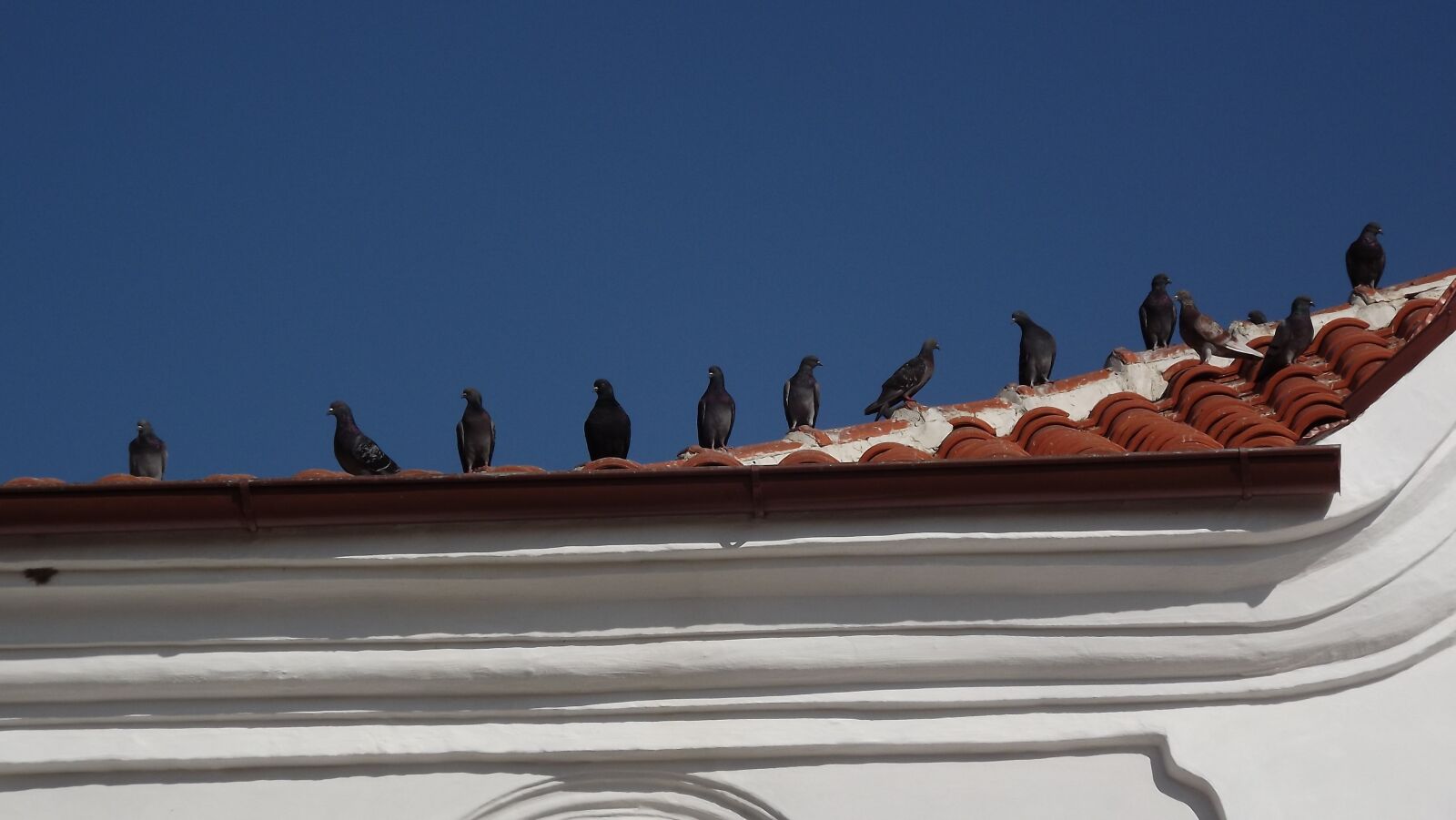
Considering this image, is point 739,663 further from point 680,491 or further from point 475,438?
point 475,438

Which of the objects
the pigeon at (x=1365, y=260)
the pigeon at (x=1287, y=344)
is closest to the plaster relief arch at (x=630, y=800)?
the pigeon at (x=1287, y=344)

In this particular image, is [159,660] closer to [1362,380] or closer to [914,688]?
[914,688]

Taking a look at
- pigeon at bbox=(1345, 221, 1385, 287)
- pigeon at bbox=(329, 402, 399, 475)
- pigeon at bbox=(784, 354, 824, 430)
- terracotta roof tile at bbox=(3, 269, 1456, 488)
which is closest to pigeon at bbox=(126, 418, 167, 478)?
pigeon at bbox=(329, 402, 399, 475)

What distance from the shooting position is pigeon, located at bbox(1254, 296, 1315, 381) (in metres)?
6.34

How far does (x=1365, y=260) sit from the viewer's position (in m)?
13.3

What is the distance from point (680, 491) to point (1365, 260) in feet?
32.2

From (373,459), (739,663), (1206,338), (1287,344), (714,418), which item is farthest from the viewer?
(714,418)

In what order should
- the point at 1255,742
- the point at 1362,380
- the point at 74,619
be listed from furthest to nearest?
the point at 1362,380 < the point at 74,619 < the point at 1255,742

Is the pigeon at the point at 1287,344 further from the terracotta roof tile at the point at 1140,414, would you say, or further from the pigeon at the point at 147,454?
the pigeon at the point at 147,454

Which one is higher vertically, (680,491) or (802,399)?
(802,399)

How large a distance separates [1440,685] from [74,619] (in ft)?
11.7

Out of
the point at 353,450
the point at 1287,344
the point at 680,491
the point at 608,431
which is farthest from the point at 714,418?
the point at 680,491

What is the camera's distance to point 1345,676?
473 centimetres

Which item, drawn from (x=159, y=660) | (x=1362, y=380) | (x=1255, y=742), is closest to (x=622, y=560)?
(x=159, y=660)
